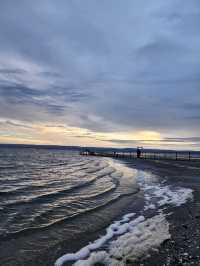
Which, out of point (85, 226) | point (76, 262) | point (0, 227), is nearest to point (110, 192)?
point (85, 226)

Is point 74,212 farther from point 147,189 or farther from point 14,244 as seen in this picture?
point 147,189

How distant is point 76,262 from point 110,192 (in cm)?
1023

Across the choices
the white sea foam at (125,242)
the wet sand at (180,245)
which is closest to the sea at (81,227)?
the white sea foam at (125,242)

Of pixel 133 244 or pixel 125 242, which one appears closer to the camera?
pixel 133 244

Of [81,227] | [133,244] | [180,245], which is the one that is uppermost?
[180,245]

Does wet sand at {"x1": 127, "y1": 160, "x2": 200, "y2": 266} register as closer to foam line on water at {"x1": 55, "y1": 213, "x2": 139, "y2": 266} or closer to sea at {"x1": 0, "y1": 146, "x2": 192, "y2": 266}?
sea at {"x1": 0, "y1": 146, "x2": 192, "y2": 266}

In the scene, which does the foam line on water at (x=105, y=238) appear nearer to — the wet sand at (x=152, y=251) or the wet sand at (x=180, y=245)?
the wet sand at (x=152, y=251)

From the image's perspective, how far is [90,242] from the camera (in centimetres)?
768

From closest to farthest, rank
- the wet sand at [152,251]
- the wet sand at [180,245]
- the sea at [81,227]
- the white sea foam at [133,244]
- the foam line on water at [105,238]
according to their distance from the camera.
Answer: the wet sand at [180,245] → the wet sand at [152,251] → the white sea foam at [133,244] → the foam line on water at [105,238] → the sea at [81,227]

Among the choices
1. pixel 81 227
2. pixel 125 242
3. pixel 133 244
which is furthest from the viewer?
pixel 81 227

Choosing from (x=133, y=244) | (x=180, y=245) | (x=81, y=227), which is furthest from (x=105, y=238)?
(x=180, y=245)

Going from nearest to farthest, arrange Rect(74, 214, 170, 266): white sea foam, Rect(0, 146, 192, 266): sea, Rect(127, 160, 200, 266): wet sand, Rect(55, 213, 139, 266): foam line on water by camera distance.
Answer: Rect(127, 160, 200, 266): wet sand → Rect(74, 214, 170, 266): white sea foam → Rect(55, 213, 139, 266): foam line on water → Rect(0, 146, 192, 266): sea

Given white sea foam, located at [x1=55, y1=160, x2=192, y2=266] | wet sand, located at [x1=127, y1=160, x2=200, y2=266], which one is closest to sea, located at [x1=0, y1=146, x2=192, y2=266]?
white sea foam, located at [x1=55, y1=160, x2=192, y2=266]

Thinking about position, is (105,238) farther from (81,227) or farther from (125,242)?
(81,227)
